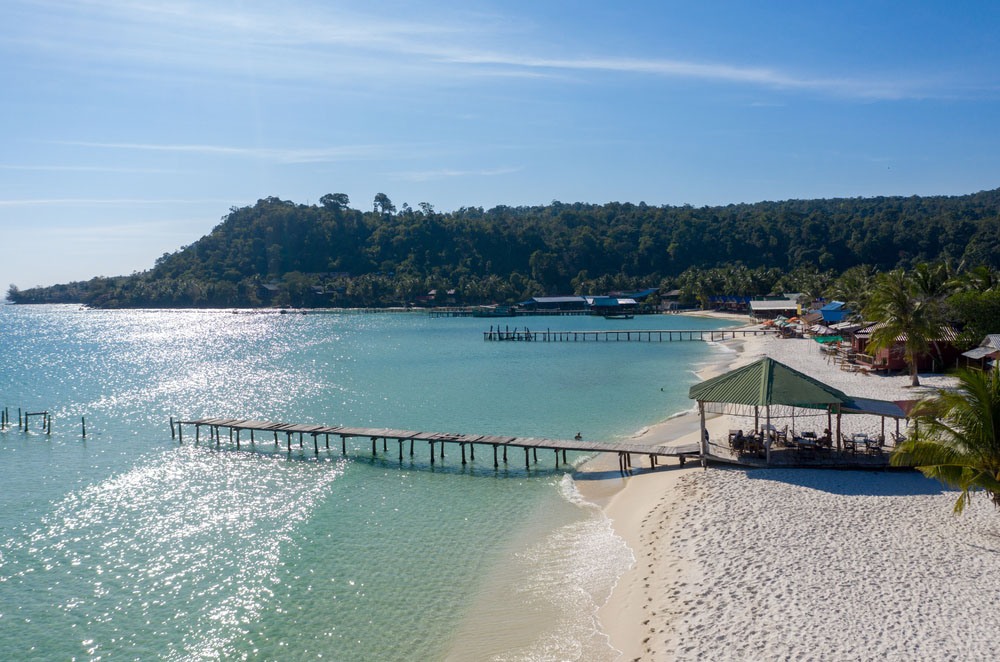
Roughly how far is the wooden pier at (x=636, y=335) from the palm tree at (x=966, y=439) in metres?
58.4

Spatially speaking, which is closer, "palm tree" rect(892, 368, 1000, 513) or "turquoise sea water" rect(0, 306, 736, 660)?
"palm tree" rect(892, 368, 1000, 513)

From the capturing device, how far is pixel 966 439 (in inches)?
511

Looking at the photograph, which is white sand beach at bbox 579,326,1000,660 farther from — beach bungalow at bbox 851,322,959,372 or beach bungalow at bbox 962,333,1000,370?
A: beach bungalow at bbox 851,322,959,372

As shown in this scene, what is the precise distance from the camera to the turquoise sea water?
12.8m

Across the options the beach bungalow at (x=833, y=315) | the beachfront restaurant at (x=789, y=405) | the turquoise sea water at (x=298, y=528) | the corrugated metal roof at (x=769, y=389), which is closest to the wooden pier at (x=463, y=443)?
the turquoise sea water at (x=298, y=528)

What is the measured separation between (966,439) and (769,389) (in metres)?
5.46

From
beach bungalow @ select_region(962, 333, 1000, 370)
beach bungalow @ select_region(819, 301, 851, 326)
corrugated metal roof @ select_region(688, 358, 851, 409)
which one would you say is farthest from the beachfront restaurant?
beach bungalow @ select_region(819, 301, 851, 326)

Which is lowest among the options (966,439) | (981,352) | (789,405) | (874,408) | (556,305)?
(874,408)

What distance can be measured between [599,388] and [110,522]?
27816 millimetres

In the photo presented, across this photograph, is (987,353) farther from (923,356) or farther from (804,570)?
(804,570)

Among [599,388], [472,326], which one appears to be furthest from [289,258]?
[599,388]

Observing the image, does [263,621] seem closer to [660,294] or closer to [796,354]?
[796,354]

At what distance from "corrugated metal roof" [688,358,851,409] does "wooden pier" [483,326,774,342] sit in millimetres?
53626

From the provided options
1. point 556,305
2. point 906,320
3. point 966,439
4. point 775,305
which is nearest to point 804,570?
point 966,439
